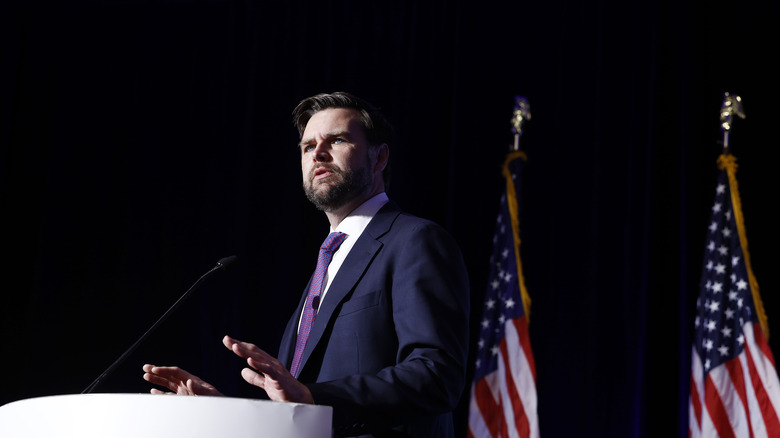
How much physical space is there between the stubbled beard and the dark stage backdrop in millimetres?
2424

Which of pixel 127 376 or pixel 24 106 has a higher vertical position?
pixel 24 106

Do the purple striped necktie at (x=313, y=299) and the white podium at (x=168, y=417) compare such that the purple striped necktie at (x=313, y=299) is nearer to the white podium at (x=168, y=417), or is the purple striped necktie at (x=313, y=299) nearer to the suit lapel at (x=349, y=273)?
the suit lapel at (x=349, y=273)

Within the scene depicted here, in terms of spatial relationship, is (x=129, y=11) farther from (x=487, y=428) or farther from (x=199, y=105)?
(x=487, y=428)

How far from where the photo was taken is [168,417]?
1.08 metres

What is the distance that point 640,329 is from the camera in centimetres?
440

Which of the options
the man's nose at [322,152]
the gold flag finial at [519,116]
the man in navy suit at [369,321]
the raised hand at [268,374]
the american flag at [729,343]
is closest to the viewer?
the raised hand at [268,374]

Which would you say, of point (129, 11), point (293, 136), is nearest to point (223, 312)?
point (293, 136)

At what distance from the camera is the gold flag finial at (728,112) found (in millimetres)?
4359

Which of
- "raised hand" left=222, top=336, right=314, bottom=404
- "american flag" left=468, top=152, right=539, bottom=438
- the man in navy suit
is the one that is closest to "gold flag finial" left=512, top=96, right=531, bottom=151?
"american flag" left=468, top=152, right=539, bottom=438

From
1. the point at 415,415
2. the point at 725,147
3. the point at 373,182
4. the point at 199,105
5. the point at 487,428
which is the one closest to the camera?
the point at 415,415

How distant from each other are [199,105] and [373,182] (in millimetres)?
3001

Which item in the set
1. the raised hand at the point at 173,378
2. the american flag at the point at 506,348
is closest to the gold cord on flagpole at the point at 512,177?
the american flag at the point at 506,348

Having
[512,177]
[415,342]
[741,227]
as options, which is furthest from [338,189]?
[741,227]

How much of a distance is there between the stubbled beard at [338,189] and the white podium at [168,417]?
1133 mm
